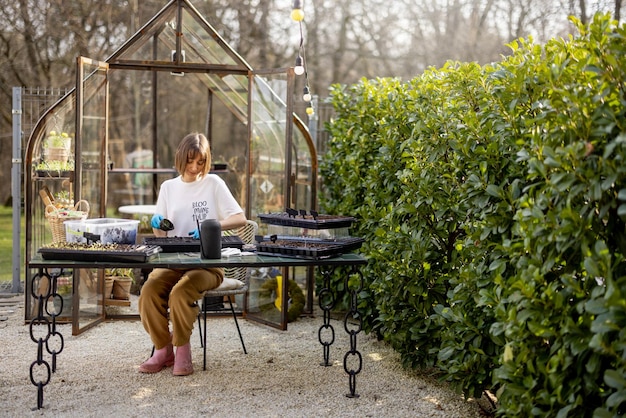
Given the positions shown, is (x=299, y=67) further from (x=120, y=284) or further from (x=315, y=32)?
(x=315, y=32)

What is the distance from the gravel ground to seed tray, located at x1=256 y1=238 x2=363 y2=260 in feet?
2.73

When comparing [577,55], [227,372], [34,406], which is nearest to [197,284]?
[227,372]

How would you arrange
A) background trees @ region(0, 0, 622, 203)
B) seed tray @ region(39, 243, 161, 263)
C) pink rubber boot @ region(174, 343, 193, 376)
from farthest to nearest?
background trees @ region(0, 0, 622, 203) → pink rubber boot @ region(174, 343, 193, 376) → seed tray @ region(39, 243, 161, 263)

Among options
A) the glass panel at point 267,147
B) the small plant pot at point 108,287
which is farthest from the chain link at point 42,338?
the glass panel at point 267,147

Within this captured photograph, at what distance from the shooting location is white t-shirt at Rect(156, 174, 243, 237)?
5.35 metres

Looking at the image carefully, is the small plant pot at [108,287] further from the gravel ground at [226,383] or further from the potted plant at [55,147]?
the potted plant at [55,147]

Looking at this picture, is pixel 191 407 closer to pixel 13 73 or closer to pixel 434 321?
pixel 434 321

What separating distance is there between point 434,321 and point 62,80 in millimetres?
11509

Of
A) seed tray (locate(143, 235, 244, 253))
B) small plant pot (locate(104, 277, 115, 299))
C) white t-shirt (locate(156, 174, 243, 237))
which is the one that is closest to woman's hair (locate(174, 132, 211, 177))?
white t-shirt (locate(156, 174, 243, 237))

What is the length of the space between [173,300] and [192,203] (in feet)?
2.51

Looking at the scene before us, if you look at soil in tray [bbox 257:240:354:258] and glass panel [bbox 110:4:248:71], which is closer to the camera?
soil in tray [bbox 257:240:354:258]

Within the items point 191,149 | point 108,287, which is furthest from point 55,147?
point 191,149

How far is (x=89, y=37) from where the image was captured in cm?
1437

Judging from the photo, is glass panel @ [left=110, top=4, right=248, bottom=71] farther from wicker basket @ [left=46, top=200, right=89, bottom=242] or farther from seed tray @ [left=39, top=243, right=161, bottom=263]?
seed tray @ [left=39, top=243, right=161, bottom=263]
